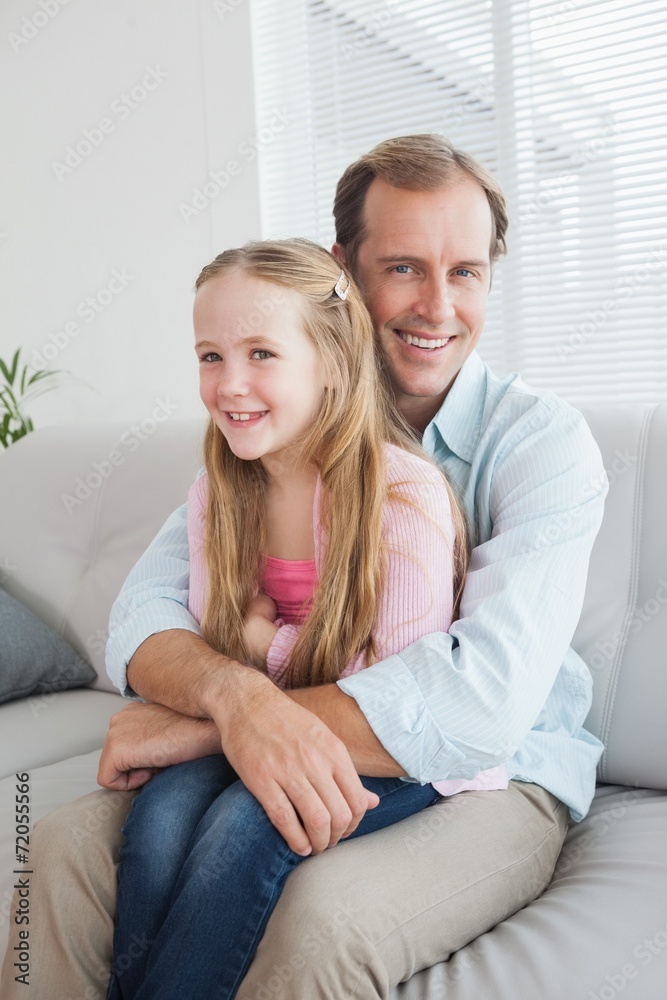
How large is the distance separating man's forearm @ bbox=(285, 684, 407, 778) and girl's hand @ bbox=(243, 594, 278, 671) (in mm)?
160

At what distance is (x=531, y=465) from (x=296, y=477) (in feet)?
1.09

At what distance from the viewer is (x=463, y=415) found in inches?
55.6

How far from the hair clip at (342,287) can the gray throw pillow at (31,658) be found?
1.08 meters

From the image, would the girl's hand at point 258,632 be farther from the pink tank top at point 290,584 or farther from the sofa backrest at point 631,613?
the sofa backrest at point 631,613

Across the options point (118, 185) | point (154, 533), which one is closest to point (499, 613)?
point (154, 533)

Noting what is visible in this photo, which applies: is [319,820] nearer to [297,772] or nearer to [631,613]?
[297,772]

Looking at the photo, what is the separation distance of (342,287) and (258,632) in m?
0.50

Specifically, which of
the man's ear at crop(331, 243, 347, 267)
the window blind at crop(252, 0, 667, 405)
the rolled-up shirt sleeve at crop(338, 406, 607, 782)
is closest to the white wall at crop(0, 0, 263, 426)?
the window blind at crop(252, 0, 667, 405)

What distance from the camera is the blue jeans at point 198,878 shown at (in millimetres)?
921

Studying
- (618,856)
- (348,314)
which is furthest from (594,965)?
(348,314)

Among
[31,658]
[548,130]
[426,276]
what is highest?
[548,130]

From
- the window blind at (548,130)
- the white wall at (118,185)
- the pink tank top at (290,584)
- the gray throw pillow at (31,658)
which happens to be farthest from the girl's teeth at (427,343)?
the white wall at (118,185)

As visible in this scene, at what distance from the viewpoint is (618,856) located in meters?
1.20

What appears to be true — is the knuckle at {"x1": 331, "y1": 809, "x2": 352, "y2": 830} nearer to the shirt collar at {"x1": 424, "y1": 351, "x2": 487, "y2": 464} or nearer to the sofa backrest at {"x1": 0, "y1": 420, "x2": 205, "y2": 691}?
the shirt collar at {"x1": 424, "y1": 351, "x2": 487, "y2": 464}
